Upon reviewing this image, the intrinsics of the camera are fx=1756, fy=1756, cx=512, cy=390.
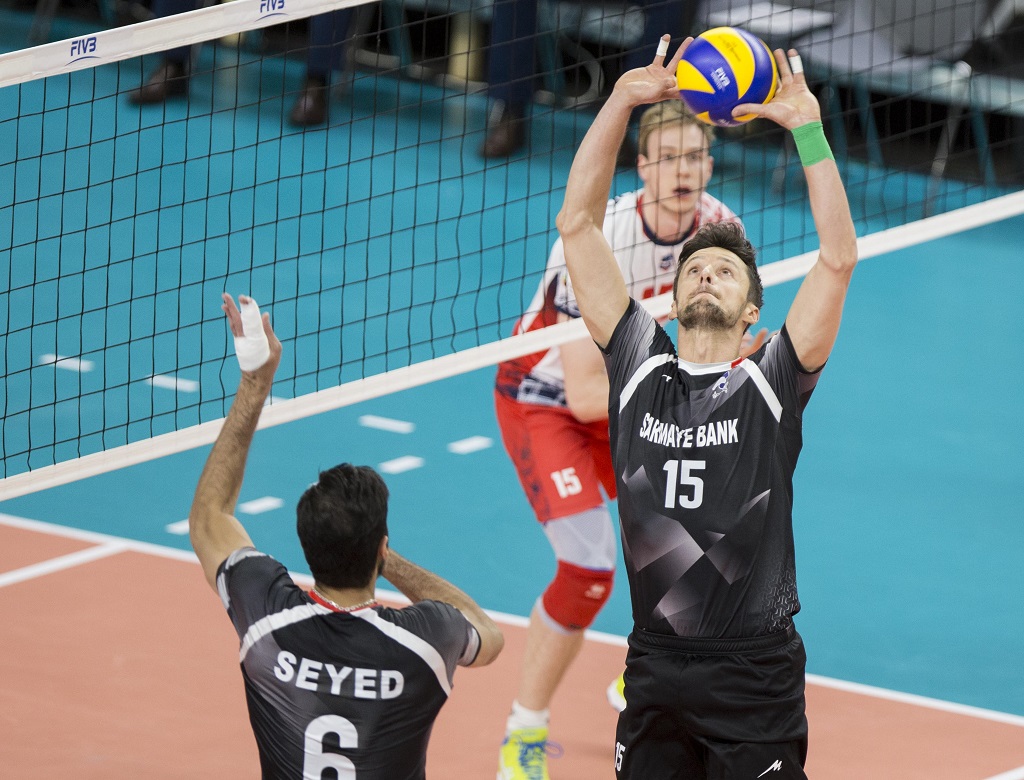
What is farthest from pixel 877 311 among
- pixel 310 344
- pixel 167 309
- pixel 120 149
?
pixel 120 149

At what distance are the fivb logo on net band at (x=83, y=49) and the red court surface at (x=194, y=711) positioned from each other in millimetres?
2384

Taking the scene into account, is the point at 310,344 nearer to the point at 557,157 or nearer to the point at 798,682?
the point at 557,157

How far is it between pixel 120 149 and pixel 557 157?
136 inches

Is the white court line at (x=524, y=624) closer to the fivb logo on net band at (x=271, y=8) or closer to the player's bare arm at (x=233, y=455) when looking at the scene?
the fivb logo on net band at (x=271, y=8)

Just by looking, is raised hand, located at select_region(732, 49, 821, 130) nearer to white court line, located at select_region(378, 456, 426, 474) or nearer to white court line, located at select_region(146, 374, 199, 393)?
white court line, located at select_region(378, 456, 426, 474)

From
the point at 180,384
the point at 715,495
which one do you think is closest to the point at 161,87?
the point at 180,384

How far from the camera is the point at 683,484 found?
4312 millimetres

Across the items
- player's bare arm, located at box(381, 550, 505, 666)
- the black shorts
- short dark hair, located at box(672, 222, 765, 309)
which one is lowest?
the black shorts

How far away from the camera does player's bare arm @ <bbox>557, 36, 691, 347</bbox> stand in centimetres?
455

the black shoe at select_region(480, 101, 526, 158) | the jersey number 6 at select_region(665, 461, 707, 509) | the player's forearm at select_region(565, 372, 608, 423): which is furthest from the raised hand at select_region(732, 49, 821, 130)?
the black shoe at select_region(480, 101, 526, 158)

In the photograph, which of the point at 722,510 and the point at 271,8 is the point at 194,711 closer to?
the point at 271,8

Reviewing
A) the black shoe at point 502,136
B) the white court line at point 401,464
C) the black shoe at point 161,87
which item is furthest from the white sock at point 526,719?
the black shoe at point 161,87

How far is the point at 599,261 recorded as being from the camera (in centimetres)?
457

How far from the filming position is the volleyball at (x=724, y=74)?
198 inches
